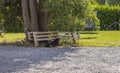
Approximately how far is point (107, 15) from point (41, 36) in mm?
17654

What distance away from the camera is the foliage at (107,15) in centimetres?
3347

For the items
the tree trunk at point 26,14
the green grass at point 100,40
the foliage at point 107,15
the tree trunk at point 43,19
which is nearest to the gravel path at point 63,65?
the green grass at point 100,40

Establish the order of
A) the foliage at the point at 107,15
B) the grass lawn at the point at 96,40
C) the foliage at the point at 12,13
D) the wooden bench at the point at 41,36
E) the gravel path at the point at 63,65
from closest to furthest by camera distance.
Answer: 1. the gravel path at the point at 63,65
2. the wooden bench at the point at 41,36
3. the grass lawn at the point at 96,40
4. the foliage at the point at 12,13
5. the foliage at the point at 107,15

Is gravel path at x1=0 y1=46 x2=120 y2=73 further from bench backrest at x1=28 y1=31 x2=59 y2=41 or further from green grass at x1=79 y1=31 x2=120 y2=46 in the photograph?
green grass at x1=79 y1=31 x2=120 y2=46

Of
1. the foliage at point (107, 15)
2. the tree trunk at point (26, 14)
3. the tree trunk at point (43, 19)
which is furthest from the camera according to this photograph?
the foliage at point (107, 15)

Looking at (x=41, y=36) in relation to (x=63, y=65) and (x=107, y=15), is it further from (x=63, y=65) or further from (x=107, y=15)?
(x=107, y=15)

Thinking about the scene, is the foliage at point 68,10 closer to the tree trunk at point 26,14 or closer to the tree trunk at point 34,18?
the tree trunk at point 34,18

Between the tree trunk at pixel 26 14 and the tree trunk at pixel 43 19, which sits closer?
the tree trunk at pixel 26 14

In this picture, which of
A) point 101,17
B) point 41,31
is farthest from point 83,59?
point 101,17

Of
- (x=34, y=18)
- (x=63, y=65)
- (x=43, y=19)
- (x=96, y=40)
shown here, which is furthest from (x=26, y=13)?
(x=63, y=65)

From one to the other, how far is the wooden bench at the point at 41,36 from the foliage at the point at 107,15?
1675cm

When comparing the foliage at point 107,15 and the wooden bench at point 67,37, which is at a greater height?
the wooden bench at point 67,37

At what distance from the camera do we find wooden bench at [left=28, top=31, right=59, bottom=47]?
16.6 m

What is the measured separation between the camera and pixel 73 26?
56.5 feet
